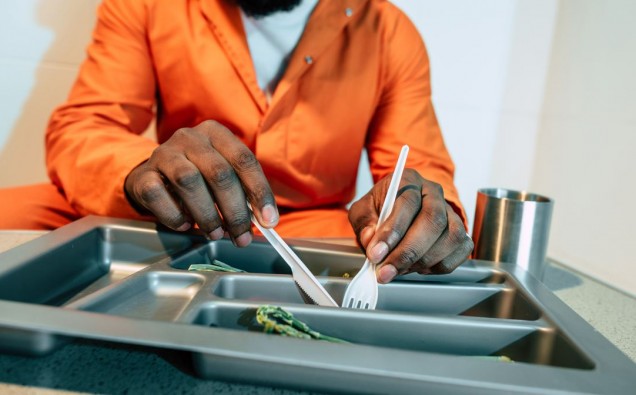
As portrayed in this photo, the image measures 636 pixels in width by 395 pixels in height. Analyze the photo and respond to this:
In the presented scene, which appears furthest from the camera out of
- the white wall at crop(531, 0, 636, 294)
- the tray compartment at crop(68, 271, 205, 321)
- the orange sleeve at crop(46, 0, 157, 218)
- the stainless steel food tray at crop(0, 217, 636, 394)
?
the white wall at crop(531, 0, 636, 294)

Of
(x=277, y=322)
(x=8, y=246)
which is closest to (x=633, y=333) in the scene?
(x=277, y=322)

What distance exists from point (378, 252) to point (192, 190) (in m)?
0.20

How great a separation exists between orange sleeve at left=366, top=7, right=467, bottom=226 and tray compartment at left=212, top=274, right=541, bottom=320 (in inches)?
19.2

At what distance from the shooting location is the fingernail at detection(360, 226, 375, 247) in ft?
1.79

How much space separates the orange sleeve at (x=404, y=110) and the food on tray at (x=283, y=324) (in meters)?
0.63

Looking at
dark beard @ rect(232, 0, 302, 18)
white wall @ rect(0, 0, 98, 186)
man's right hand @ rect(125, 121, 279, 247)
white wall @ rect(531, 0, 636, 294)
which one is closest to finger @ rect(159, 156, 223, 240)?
man's right hand @ rect(125, 121, 279, 247)

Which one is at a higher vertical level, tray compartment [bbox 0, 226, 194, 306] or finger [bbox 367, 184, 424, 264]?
finger [bbox 367, 184, 424, 264]

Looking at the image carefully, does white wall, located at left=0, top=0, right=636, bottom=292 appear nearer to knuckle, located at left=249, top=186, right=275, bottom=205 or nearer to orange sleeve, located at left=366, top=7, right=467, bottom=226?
orange sleeve, located at left=366, top=7, right=467, bottom=226

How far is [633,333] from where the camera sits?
52cm

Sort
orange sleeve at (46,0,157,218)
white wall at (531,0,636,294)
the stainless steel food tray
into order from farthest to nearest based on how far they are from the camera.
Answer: white wall at (531,0,636,294)
orange sleeve at (46,0,157,218)
the stainless steel food tray

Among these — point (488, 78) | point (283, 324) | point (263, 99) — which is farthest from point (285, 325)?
point (488, 78)

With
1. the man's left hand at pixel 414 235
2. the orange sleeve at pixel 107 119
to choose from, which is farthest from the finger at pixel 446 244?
the orange sleeve at pixel 107 119

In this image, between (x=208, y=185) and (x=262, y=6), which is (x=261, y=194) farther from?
(x=262, y=6)

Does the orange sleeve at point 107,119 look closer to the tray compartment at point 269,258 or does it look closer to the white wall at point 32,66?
the tray compartment at point 269,258
